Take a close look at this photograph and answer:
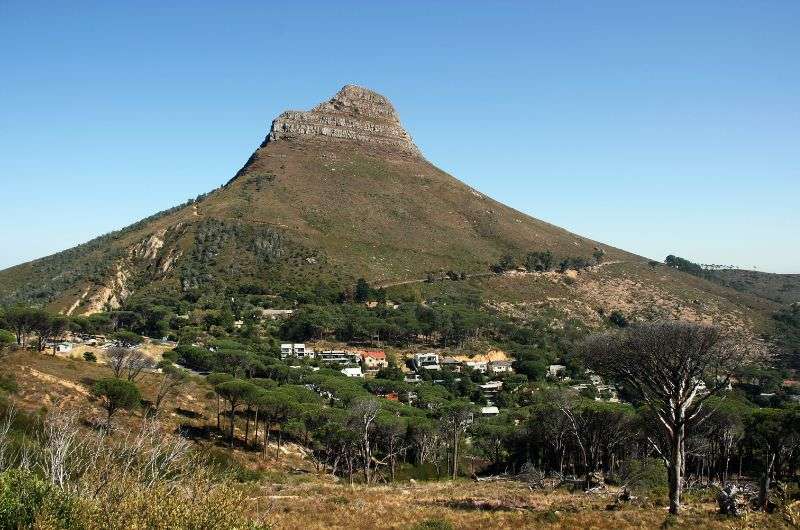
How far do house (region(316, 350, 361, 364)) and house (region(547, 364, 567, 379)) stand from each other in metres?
28.5

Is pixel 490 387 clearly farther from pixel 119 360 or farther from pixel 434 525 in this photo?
pixel 434 525

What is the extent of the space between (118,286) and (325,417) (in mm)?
87501

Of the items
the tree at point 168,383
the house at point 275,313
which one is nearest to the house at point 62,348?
the tree at point 168,383

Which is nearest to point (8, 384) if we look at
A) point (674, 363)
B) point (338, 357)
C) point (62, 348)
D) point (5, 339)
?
point (5, 339)

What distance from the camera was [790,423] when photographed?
3972cm

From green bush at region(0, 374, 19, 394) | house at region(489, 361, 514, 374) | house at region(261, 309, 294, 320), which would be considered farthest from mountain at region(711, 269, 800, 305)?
green bush at region(0, 374, 19, 394)

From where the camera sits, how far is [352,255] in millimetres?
128250

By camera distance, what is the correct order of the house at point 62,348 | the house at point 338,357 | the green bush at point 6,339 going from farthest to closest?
the house at point 338,357 → the house at point 62,348 → the green bush at point 6,339

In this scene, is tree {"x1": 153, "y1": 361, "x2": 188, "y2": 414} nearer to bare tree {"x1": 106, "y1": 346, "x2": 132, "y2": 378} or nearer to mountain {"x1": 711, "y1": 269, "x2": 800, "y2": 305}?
bare tree {"x1": 106, "y1": 346, "x2": 132, "y2": 378}

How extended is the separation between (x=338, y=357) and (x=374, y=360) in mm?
5459

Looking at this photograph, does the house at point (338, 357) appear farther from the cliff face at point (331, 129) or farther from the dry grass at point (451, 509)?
the cliff face at point (331, 129)

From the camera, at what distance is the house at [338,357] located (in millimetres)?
84375

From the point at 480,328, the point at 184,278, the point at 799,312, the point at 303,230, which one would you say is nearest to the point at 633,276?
the point at 799,312

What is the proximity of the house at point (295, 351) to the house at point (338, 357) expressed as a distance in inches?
70.1
